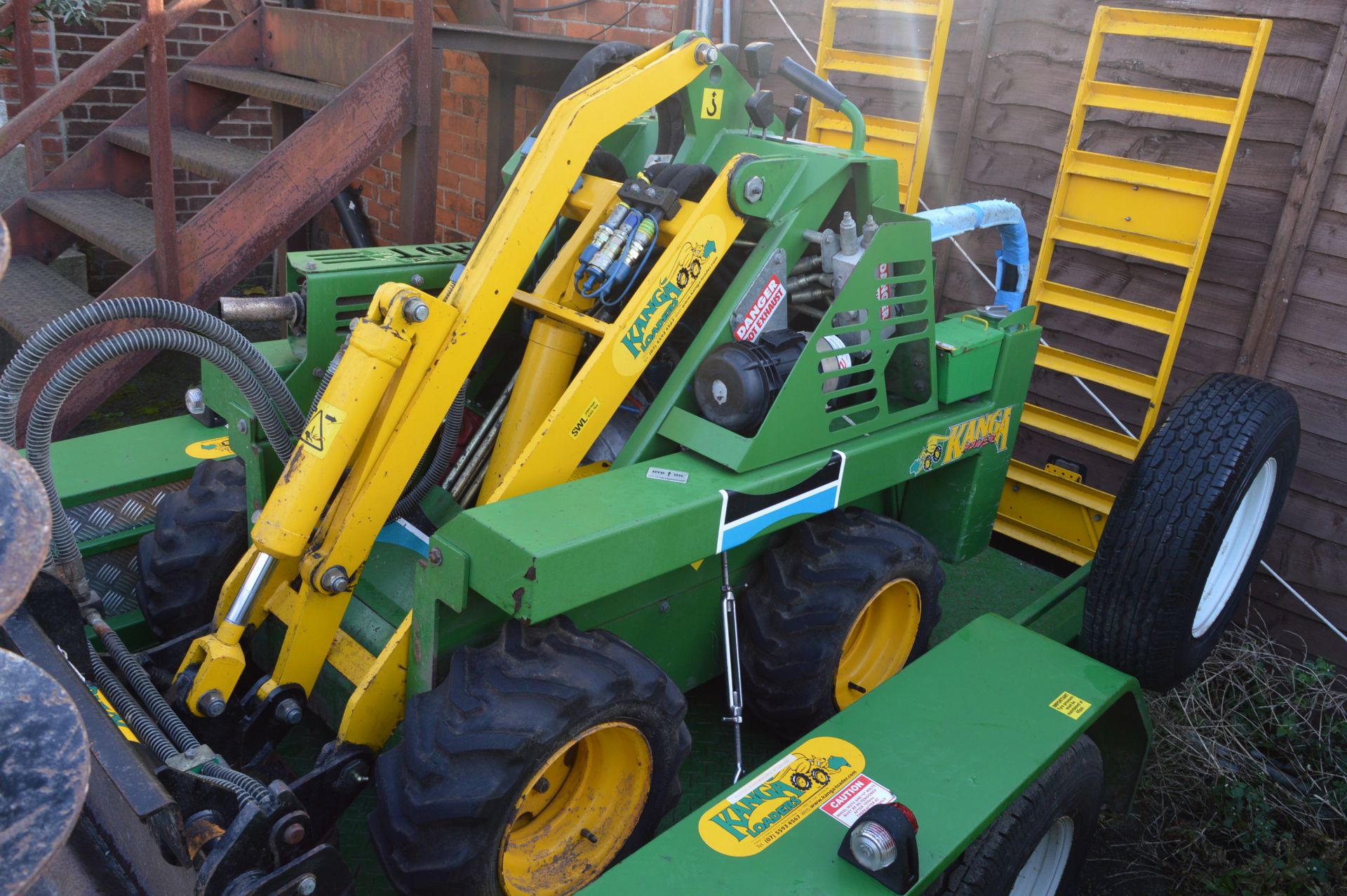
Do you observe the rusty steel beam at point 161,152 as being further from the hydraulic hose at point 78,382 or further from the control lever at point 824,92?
the control lever at point 824,92

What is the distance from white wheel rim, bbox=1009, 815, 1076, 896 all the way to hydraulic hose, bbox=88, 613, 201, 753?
6.26 feet

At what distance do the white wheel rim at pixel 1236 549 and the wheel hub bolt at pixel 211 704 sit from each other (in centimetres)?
271

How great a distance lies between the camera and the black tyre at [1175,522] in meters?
2.78

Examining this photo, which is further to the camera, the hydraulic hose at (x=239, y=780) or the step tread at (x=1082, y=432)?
the step tread at (x=1082, y=432)

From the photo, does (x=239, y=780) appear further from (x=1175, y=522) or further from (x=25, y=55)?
(x=25, y=55)

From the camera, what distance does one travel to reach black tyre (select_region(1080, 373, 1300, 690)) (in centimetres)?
278

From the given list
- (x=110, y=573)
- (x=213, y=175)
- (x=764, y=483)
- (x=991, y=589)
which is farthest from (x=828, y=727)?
(x=213, y=175)

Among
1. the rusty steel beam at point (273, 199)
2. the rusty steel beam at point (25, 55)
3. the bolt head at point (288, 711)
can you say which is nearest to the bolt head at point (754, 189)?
the bolt head at point (288, 711)

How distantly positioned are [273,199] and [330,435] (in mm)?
1794

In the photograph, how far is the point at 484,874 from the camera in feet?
6.73

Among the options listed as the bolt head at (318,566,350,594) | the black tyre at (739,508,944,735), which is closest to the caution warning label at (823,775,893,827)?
the black tyre at (739,508,944,735)

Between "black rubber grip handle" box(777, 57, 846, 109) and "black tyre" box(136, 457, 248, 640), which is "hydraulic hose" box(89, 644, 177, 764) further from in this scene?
"black rubber grip handle" box(777, 57, 846, 109)

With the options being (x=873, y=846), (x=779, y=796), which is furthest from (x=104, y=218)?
(x=873, y=846)

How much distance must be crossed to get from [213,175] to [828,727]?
3.18 m
